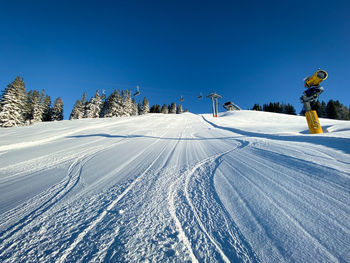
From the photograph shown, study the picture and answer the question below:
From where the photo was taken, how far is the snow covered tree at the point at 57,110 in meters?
42.8

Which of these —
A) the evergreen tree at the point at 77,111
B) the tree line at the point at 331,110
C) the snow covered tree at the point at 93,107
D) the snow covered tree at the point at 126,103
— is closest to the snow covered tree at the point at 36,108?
the evergreen tree at the point at 77,111

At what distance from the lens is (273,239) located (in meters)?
0.98

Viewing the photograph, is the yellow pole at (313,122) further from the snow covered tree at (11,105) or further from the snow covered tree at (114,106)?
the snow covered tree at (114,106)

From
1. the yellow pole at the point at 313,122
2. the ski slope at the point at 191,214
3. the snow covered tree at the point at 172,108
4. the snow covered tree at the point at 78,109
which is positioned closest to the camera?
the ski slope at the point at 191,214

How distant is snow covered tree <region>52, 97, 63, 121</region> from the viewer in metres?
42.8

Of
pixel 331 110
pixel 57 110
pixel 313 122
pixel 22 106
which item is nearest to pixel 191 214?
pixel 313 122

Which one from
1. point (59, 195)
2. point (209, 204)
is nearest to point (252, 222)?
point (209, 204)

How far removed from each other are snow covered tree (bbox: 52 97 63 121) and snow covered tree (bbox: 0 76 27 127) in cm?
1722

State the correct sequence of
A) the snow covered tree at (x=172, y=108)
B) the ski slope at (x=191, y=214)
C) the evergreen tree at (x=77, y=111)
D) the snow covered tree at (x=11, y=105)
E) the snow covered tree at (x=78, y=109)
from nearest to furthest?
the ski slope at (x=191, y=214)
the snow covered tree at (x=11, y=105)
the snow covered tree at (x=78, y=109)
the evergreen tree at (x=77, y=111)
the snow covered tree at (x=172, y=108)

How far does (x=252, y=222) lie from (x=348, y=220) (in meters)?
0.71

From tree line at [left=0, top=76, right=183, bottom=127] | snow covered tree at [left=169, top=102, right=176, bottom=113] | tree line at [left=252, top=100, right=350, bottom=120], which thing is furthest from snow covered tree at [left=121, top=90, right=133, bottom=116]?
tree line at [left=252, top=100, right=350, bottom=120]

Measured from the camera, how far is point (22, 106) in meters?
27.2

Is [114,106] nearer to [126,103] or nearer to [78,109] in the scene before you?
[126,103]

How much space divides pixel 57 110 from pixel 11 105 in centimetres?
2138
